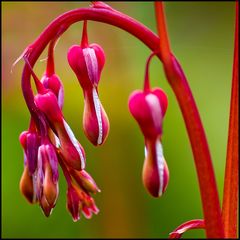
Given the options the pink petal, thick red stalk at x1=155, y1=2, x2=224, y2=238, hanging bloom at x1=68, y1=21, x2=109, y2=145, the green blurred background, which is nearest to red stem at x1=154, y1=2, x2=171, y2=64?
thick red stalk at x1=155, y1=2, x2=224, y2=238

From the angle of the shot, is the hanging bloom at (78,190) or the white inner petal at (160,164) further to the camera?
the hanging bloom at (78,190)

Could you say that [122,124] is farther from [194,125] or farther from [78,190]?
[194,125]

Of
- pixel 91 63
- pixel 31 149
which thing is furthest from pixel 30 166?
pixel 91 63

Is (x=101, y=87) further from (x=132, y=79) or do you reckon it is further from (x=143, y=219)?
(x=143, y=219)

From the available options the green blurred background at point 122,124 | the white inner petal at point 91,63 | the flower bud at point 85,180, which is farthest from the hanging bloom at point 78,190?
the green blurred background at point 122,124

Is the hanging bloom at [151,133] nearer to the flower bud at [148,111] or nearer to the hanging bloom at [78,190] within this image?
the flower bud at [148,111]

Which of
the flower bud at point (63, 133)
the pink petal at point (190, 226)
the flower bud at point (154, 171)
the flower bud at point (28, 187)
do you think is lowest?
the pink petal at point (190, 226)

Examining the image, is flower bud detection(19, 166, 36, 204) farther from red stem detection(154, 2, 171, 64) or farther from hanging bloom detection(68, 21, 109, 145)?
red stem detection(154, 2, 171, 64)

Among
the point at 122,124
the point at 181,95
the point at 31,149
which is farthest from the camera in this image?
the point at 122,124
